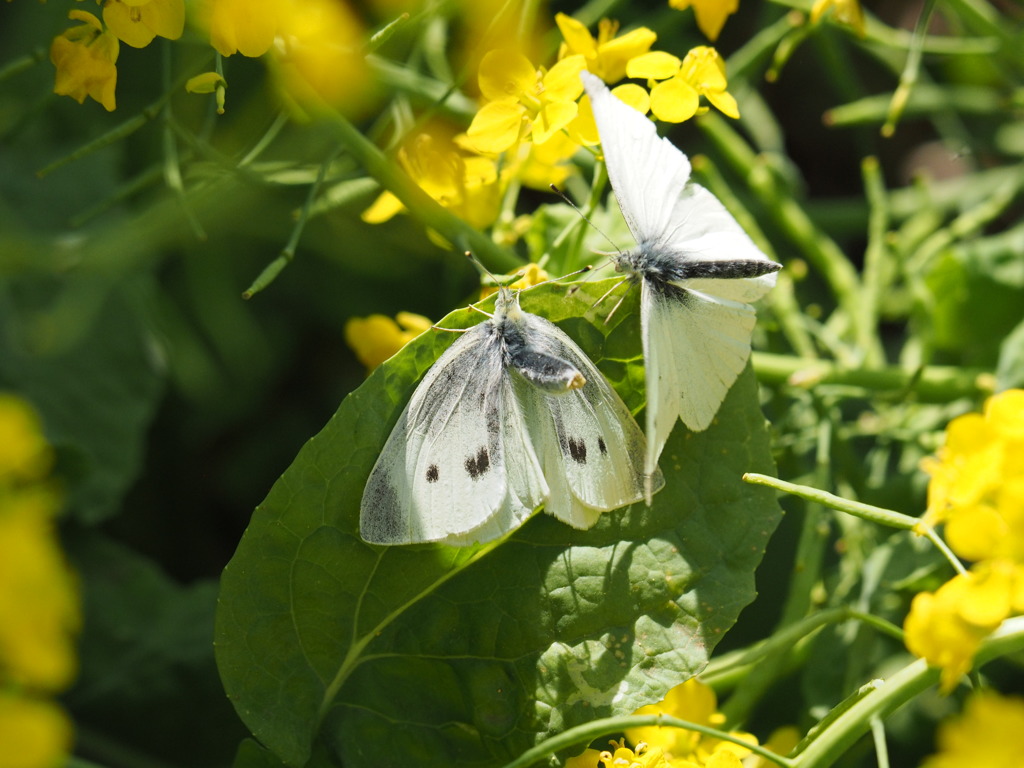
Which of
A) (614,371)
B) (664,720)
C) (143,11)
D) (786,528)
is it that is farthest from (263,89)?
(664,720)

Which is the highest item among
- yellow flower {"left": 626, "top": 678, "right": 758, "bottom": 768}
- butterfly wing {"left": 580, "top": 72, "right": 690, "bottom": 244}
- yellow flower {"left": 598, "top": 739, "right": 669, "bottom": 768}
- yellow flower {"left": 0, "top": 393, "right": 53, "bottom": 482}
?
yellow flower {"left": 0, "top": 393, "right": 53, "bottom": 482}

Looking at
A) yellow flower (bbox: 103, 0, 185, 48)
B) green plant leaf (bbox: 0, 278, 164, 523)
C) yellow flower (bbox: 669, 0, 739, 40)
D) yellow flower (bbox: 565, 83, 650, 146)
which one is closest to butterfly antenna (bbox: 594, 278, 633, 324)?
yellow flower (bbox: 565, 83, 650, 146)

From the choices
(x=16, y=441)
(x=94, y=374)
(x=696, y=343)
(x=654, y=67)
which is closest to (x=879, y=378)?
(x=696, y=343)

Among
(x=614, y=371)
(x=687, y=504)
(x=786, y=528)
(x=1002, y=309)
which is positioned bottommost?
(x=786, y=528)

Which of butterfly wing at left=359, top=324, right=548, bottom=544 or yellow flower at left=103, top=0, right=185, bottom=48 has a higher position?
yellow flower at left=103, top=0, right=185, bottom=48

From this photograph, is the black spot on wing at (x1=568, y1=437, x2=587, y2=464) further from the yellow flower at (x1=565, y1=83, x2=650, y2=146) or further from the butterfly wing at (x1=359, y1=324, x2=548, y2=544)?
the yellow flower at (x1=565, y1=83, x2=650, y2=146)

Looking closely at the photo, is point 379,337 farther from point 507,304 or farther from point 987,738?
point 987,738

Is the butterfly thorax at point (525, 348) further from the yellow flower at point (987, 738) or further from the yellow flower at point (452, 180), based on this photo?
the yellow flower at point (987, 738)

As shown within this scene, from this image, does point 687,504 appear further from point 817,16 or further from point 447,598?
point 817,16
